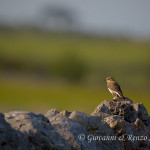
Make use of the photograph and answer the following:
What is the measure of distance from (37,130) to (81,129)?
126cm

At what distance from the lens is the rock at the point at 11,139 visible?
22.6 ft


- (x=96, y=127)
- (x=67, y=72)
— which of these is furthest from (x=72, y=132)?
(x=67, y=72)

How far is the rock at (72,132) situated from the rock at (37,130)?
26cm

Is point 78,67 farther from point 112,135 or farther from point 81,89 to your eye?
point 112,135

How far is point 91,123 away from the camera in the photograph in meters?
8.96

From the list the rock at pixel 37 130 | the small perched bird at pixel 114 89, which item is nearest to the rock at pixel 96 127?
the rock at pixel 37 130

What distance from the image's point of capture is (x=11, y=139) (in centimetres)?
699

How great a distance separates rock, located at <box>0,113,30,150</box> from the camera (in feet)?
22.6

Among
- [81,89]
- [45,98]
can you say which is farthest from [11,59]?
[45,98]

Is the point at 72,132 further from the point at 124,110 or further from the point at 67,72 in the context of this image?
the point at 67,72

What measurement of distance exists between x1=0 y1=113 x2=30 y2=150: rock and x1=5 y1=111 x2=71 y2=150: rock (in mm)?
183

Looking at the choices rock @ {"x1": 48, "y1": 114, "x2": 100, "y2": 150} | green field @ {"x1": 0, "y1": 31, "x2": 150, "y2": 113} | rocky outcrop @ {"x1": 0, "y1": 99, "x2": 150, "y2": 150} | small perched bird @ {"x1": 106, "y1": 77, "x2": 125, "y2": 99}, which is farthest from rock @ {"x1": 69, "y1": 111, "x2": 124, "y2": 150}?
green field @ {"x1": 0, "y1": 31, "x2": 150, "y2": 113}

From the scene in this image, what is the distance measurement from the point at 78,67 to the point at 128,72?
33.2ft

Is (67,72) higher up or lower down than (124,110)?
higher up
